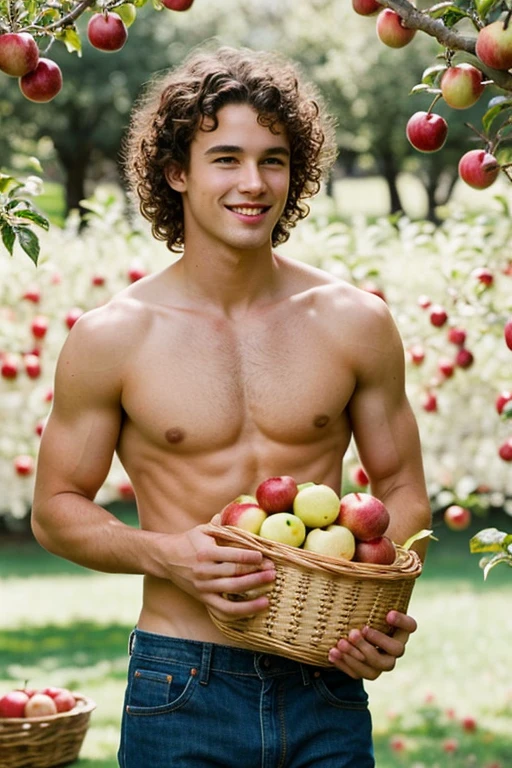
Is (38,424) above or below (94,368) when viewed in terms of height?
below

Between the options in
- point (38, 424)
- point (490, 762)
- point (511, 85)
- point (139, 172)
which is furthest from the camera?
point (38, 424)

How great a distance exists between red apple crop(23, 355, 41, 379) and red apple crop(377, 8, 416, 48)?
3.83 m

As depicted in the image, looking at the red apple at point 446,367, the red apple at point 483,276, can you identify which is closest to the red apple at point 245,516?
the red apple at point 483,276

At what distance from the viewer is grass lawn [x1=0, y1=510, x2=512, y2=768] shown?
5875mm

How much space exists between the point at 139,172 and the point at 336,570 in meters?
1.50

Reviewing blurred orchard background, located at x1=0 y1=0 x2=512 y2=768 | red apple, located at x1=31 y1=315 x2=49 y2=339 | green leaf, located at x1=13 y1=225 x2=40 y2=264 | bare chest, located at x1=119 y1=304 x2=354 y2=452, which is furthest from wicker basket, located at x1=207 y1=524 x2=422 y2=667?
red apple, located at x1=31 y1=315 x2=49 y2=339

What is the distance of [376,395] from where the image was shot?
308 cm

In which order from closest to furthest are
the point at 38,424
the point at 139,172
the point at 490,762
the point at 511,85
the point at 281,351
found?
the point at 511,85 < the point at 281,351 < the point at 139,172 < the point at 490,762 < the point at 38,424

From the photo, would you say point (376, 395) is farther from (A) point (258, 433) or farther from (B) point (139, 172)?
(B) point (139, 172)

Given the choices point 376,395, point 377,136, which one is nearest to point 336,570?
point 376,395

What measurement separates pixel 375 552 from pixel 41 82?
49.8 inches

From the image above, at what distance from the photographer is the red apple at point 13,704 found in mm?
5090

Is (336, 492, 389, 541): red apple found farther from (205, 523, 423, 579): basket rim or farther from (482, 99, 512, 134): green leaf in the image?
(482, 99, 512, 134): green leaf

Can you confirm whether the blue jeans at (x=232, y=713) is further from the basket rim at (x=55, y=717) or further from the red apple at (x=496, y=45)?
the basket rim at (x=55, y=717)
